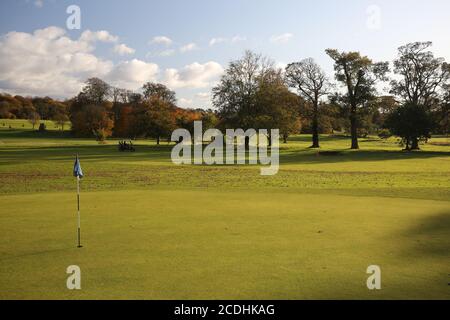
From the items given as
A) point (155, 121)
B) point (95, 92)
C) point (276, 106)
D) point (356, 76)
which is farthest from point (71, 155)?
point (95, 92)

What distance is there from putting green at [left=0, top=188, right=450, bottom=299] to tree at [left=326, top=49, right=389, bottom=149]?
54069mm

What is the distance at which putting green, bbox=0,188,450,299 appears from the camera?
6.94 meters

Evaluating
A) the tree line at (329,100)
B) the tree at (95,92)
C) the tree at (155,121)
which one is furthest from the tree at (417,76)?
the tree at (95,92)

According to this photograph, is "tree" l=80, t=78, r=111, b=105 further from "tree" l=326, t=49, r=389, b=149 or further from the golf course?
the golf course

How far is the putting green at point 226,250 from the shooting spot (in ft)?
22.8

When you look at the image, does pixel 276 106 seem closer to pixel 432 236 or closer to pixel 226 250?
pixel 432 236

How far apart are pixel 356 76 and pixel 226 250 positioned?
211 ft

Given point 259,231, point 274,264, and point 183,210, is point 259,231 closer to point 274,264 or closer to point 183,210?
point 274,264

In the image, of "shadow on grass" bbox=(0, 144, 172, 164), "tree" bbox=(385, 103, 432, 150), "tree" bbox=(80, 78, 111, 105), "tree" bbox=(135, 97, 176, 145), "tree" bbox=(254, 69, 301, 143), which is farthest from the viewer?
"tree" bbox=(80, 78, 111, 105)

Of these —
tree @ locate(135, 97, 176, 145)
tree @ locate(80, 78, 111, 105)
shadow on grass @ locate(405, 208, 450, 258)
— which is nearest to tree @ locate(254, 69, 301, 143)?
tree @ locate(135, 97, 176, 145)

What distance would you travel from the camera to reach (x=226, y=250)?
30.1 ft

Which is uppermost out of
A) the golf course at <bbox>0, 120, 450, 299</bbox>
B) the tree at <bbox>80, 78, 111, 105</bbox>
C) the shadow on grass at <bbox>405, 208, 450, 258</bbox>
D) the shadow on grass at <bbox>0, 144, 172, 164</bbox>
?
the tree at <bbox>80, 78, 111, 105</bbox>

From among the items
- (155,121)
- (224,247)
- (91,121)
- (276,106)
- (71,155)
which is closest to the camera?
(224,247)
